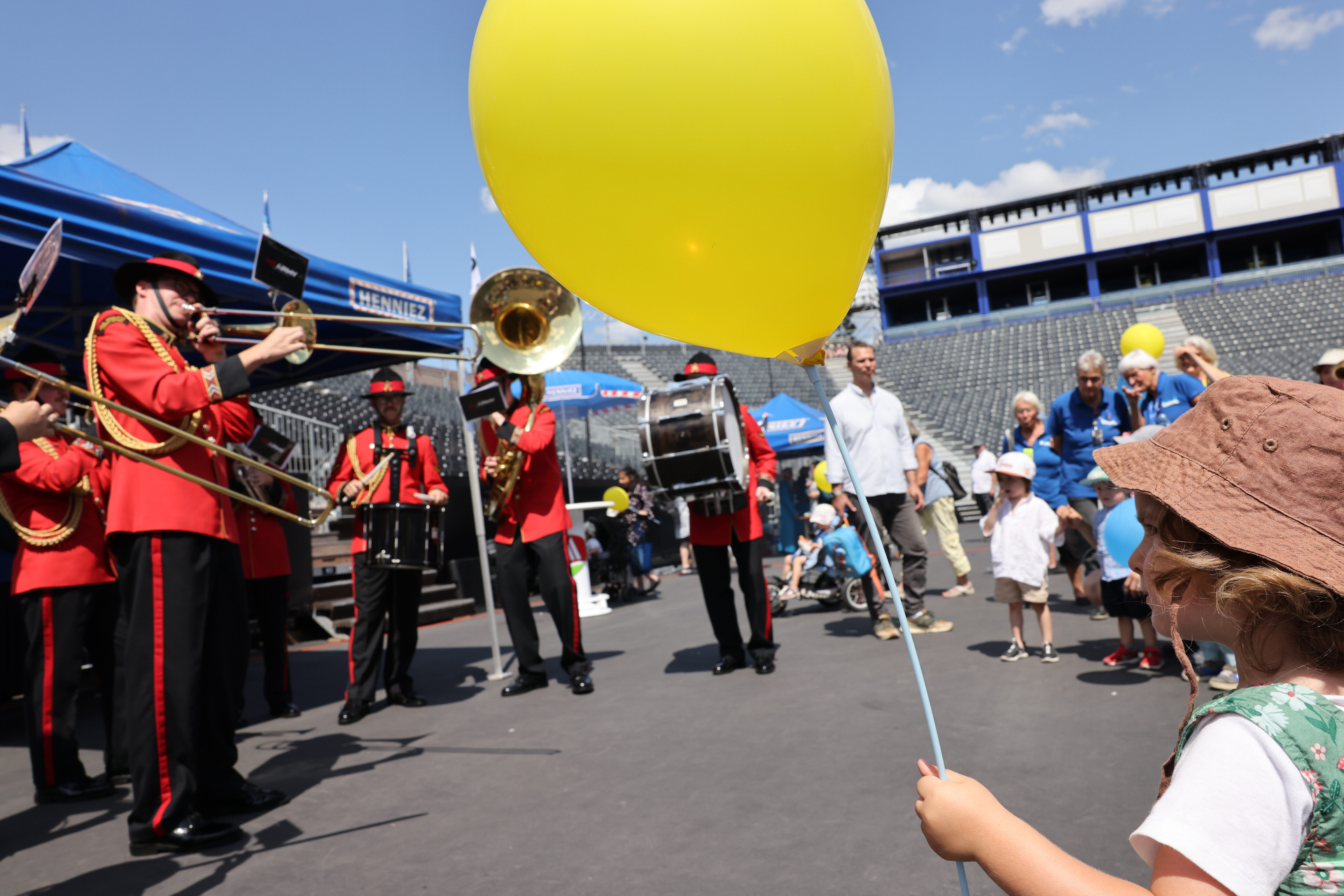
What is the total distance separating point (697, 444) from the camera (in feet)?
16.2

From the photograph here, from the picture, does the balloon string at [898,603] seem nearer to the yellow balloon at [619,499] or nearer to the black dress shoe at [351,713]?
the black dress shoe at [351,713]

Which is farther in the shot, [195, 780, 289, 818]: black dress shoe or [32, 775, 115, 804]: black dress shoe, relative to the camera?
[32, 775, 115, 804]: black dress shoe

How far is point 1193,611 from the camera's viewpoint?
1.12m

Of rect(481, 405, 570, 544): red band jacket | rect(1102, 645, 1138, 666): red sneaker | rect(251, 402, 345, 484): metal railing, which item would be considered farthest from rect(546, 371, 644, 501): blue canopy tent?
rect(1102, 645, 1138, 666): red sneaker

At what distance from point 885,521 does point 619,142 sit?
17.4ft

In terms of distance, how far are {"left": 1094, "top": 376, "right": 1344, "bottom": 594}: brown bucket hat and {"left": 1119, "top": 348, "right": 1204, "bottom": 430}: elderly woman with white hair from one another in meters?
4.18

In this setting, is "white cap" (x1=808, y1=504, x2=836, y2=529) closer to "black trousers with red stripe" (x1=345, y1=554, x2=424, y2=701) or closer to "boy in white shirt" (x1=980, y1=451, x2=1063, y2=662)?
"boy in white shirt" (x1=980, y1=451, x2=1063, y2=662)

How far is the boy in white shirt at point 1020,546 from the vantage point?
15.9 ft

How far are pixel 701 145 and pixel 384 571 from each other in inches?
168

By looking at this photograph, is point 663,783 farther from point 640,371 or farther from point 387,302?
point 640,371

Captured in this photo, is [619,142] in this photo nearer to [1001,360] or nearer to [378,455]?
[378,455]

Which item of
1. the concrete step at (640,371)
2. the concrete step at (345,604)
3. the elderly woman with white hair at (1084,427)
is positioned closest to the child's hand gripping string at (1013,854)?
the elderly woman with white hair at (1084,427)

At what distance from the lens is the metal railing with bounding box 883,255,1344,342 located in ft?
113

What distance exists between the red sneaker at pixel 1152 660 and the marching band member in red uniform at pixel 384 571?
4.08 metres
